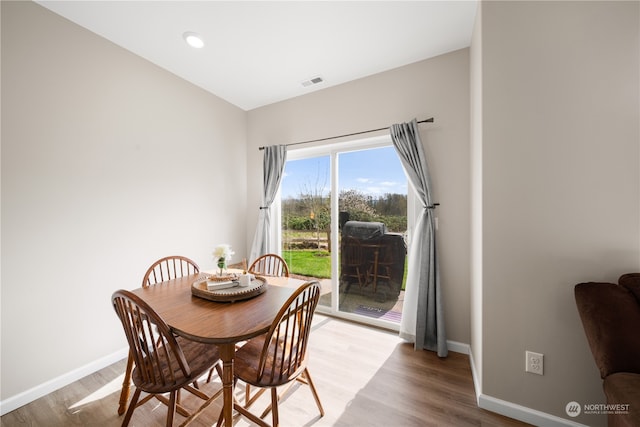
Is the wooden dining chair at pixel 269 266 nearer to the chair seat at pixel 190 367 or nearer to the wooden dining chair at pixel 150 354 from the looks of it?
the chair seat at pixel 190 367

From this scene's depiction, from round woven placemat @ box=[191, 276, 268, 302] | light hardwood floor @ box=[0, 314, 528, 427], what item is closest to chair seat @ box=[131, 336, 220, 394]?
round woven placemat @ box=[191, 276, 268, 302]

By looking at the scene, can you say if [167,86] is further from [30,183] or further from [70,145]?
[30,183]

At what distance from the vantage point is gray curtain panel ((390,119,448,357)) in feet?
7.48

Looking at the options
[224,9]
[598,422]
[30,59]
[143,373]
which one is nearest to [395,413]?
[598,422]

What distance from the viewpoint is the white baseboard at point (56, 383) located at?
5.39 feet

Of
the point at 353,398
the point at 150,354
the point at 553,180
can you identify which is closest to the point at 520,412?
the point at 353,398

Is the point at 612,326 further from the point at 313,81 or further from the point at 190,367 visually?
the point at 313,81

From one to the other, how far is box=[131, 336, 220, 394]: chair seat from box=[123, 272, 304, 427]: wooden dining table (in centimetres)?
22

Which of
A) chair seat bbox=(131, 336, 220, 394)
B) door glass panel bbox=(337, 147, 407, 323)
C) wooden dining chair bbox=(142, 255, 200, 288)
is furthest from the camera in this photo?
door glass panel bbox=(337, 147, 407, 323)

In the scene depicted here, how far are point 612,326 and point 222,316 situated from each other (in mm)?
1864

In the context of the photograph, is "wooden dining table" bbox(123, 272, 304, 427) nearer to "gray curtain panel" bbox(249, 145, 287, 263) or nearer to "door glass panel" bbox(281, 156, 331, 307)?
"door glass panel" bbox(281, 156, 331, 307)

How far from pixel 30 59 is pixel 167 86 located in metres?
0.99

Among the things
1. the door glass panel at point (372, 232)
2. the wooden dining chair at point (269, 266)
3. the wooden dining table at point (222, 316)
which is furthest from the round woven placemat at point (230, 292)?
the door glass panel at point (372, 232)

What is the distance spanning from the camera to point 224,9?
1833 millimetres
